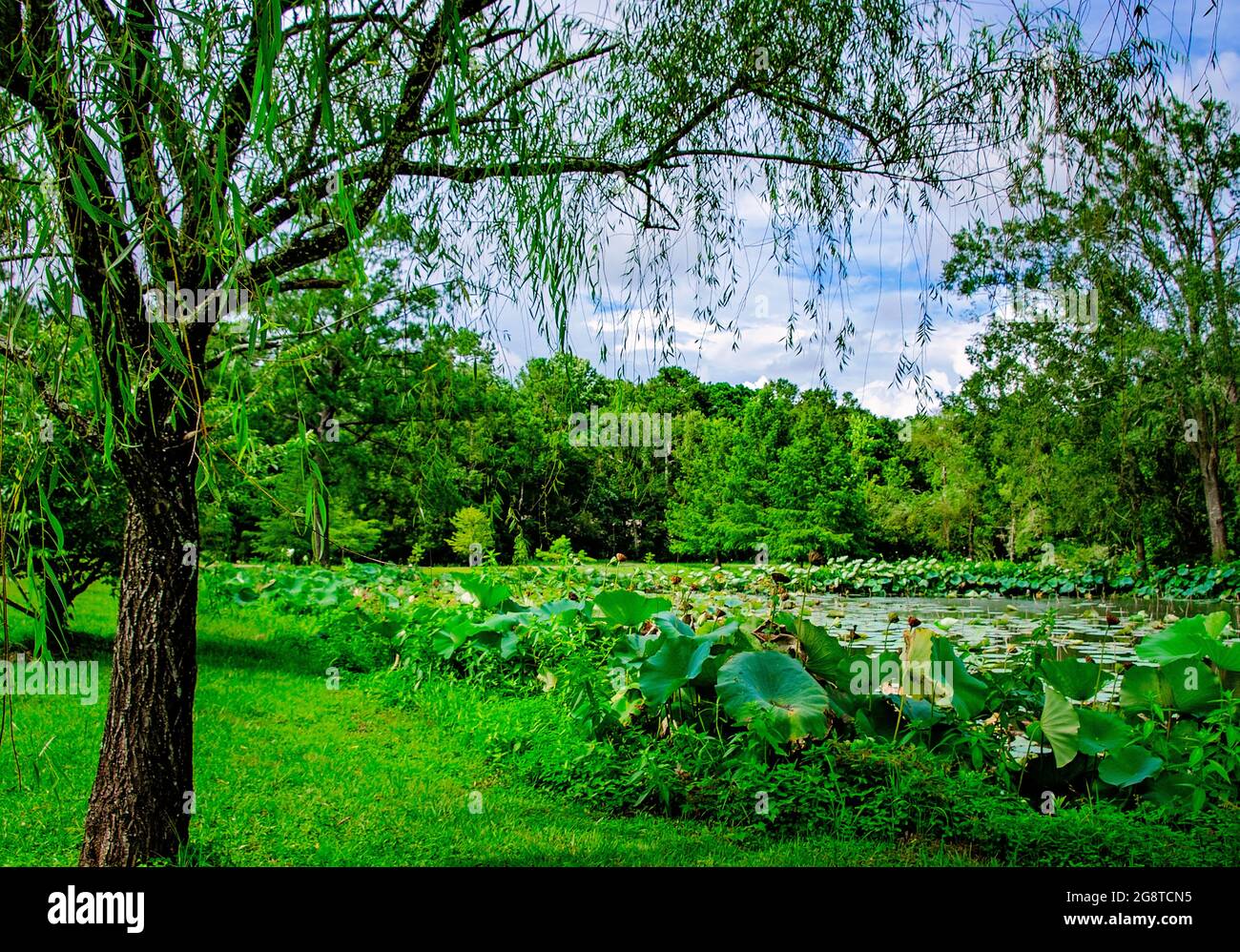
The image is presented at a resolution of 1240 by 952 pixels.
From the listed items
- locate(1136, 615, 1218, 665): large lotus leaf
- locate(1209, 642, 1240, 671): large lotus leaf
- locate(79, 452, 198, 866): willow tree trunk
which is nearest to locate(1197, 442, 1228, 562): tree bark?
locate(1136, 615, 1218, 665): large lotus leaf

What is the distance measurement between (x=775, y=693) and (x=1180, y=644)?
1.45m

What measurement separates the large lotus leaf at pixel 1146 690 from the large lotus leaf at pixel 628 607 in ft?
5.45

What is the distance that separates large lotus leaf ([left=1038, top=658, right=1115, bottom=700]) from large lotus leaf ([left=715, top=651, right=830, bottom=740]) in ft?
2.64

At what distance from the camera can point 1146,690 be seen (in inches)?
105

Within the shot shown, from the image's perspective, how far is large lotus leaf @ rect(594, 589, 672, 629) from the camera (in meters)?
3.29

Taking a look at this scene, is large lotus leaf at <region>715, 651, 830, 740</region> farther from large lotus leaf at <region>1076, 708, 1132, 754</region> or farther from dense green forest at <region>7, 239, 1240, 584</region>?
large lotus leaf at <region>1076, 708, 1132, 754</region>

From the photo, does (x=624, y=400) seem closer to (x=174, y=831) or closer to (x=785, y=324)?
(x=785, y=324)

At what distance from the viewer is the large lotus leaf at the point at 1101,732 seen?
2.46 meters

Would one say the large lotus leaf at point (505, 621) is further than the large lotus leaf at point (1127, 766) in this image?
Yes

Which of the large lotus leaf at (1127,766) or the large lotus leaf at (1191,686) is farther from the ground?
the large lotus leaf at (1191,686)

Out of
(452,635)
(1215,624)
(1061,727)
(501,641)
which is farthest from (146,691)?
(1215,624)

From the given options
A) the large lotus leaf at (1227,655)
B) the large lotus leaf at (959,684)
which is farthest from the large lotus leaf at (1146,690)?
the large lotus leaf at (959,684)

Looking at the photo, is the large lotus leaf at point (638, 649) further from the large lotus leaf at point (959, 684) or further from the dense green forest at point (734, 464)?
the large lotus leaf at point (959, 684)
